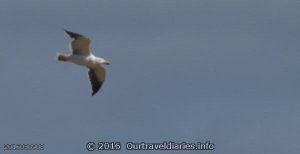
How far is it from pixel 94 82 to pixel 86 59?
1.60m

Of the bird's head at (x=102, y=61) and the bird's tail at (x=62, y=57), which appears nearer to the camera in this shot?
the bird's tail at (x=62, y=57)

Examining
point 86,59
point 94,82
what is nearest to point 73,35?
point 86,59

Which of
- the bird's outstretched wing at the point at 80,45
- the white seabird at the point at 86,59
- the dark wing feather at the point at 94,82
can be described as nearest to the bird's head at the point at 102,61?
the white seabird at the point at 86,59

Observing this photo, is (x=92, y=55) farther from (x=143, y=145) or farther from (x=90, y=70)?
(x=143, y=145)

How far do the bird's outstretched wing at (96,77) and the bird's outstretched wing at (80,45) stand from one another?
4.92 feet

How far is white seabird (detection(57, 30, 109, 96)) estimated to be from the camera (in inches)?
1938

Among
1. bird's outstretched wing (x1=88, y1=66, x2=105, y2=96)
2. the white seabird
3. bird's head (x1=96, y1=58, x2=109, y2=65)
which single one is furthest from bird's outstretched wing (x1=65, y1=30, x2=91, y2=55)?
bird's outstretched wing (x1=88, y1=66, x2=105, y2=96)

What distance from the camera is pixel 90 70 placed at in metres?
51.2

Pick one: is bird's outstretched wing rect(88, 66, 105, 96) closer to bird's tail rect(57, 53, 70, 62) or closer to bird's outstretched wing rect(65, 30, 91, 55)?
bird's outstretched wing rect(65, 30, 91, 55)

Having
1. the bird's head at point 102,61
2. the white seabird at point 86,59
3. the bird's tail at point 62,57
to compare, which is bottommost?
the bird's tail at point 62,57

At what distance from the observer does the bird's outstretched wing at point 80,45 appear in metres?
49.1

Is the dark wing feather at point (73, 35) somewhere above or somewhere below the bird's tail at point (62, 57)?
above

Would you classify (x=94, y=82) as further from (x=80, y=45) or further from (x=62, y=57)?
(x=62, y=57)

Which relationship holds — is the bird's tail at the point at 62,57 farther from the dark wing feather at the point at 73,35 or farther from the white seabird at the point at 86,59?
the dark wing feather at the point at 73,35
